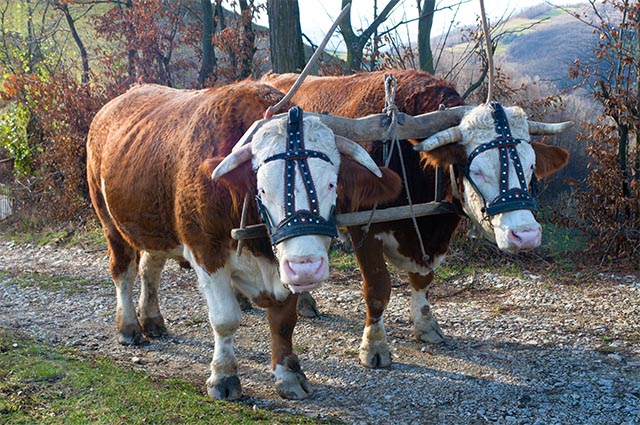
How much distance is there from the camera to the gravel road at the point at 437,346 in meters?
4.55

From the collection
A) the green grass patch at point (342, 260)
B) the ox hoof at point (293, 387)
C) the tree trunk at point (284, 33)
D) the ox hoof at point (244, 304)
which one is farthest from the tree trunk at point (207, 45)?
the ox hoof at point (293, 387)

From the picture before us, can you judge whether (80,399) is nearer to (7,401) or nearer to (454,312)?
(7,401)

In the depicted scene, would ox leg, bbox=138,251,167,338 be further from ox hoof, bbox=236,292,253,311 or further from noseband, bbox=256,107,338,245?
noseband, bbox=256,107,338,245

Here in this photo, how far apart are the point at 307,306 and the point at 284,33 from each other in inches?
170

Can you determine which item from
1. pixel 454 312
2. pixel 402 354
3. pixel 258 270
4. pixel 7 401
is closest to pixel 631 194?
pixel 454 312

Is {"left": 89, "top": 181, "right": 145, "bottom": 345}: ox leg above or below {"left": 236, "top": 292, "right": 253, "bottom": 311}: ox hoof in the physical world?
above

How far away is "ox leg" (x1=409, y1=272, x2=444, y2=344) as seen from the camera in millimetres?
5885

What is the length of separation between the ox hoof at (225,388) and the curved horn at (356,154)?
5.96 ft

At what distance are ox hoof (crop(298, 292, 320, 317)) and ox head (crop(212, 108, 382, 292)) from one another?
9.66ft

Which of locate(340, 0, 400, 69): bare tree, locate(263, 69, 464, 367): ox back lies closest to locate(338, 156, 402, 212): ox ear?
locate(263, 69, 464, 367): ox back

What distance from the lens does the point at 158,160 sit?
16.4ft

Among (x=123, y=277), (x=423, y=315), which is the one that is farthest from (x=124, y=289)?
(x=423, y=315)

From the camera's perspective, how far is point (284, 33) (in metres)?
9.35

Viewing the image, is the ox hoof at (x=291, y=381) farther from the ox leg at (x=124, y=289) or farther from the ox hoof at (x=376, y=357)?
the ox leg at (x=124, y=289)
